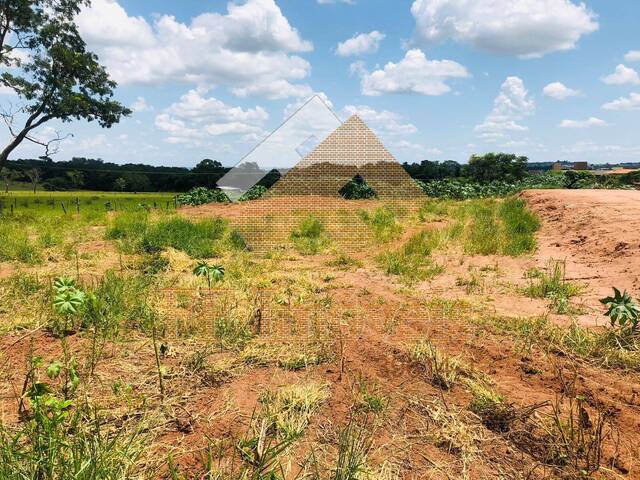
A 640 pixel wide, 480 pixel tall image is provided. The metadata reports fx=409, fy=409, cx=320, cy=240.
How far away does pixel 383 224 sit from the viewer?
962cm

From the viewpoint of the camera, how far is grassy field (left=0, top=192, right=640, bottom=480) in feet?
6.51

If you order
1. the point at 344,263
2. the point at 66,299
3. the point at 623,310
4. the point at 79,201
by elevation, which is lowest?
the point at 344,263

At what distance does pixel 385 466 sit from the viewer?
197 cm

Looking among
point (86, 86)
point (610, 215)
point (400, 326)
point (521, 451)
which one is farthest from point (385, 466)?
point (86, 86)

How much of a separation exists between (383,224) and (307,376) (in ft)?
23.2

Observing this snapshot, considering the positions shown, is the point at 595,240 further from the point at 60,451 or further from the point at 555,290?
the point at 60,451

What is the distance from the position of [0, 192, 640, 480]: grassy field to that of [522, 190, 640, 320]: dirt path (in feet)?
1.78

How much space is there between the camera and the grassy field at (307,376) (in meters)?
1.98

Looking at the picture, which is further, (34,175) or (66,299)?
(34,175)

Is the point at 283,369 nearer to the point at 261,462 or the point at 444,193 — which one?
the point at 261,462

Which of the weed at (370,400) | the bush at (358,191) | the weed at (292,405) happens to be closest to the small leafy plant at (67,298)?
the weed at (292,405)

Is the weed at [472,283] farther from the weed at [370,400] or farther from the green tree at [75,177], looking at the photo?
the green tree at [75,177]

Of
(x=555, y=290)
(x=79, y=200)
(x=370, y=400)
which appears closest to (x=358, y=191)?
(x=79, y=200)

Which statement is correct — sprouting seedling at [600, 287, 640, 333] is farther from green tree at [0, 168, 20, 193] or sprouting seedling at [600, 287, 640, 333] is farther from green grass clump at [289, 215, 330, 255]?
green tree at [0, 168, 20, 193]
